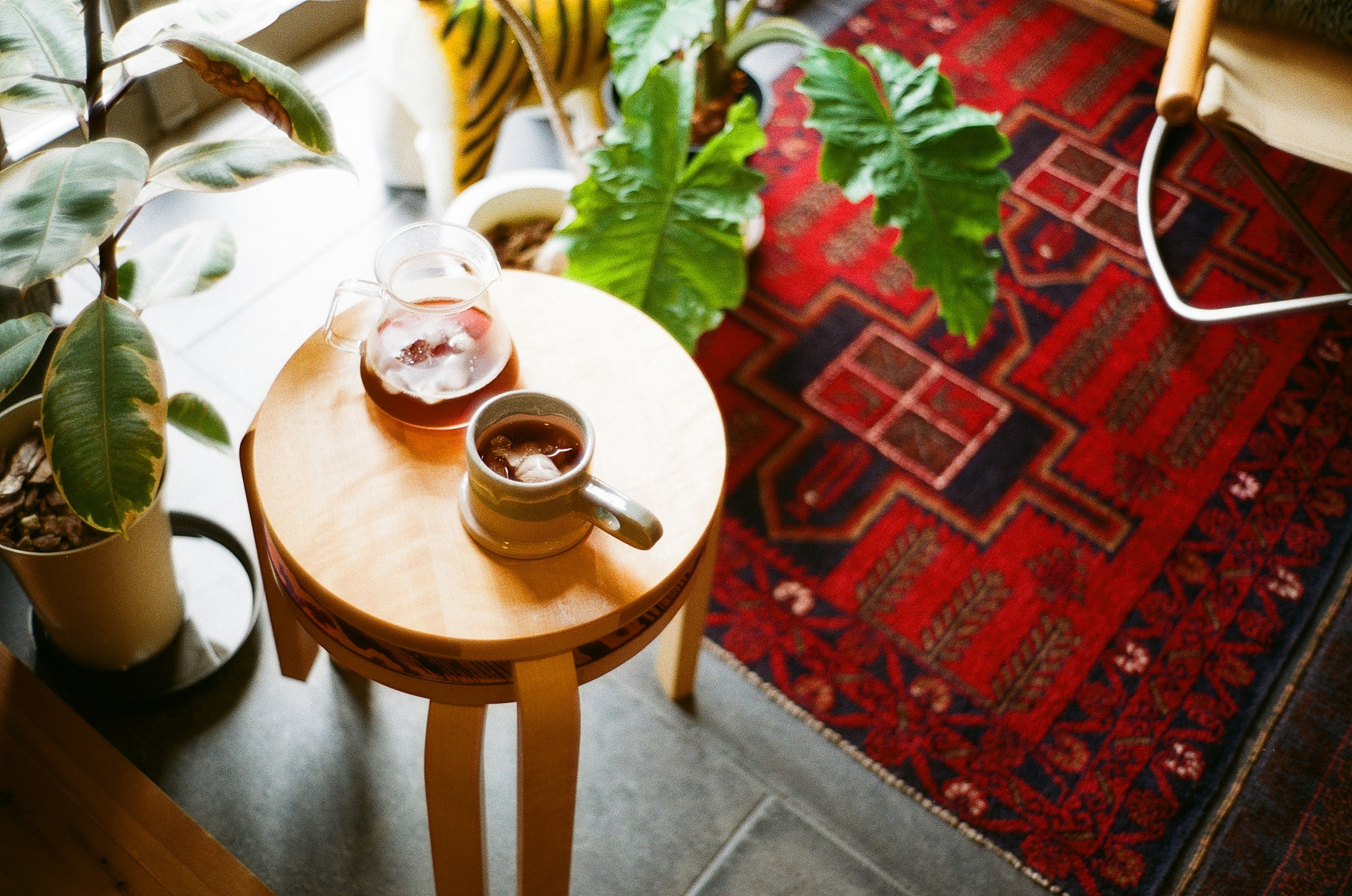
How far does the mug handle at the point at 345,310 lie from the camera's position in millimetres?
1013

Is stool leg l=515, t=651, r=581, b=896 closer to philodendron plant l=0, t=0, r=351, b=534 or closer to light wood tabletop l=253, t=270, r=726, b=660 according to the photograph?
light wood tabletop l=253, t=270, r=726, b=660

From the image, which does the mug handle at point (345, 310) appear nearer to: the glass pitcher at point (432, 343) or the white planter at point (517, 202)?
the glass pitcher at point (432, 343)

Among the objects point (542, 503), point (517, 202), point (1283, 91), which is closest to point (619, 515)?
point (542, 503)

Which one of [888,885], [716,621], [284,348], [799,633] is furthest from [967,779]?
[284,348]

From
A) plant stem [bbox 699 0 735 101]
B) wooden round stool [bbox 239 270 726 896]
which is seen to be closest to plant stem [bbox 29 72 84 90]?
wooden round stool [bbox 239 270 726 896]

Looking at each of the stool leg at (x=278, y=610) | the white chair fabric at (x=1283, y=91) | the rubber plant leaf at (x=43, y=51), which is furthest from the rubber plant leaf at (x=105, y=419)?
the white chair fabric at (x=1283, y=91)

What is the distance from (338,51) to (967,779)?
1.93 meters

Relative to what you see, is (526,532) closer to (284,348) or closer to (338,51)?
(284,348)

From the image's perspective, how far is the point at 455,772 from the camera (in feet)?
3.29

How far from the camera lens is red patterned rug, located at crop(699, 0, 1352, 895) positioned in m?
1.51

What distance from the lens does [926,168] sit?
1.39m

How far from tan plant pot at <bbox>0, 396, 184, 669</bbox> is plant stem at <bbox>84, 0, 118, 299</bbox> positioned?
23cm

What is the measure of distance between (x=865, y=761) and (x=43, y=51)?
1.28 m

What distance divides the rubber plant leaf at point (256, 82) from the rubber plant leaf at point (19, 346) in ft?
1.19
